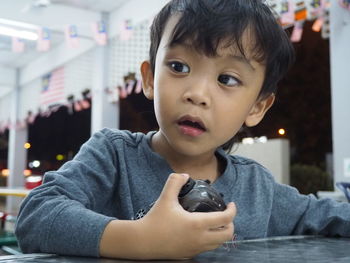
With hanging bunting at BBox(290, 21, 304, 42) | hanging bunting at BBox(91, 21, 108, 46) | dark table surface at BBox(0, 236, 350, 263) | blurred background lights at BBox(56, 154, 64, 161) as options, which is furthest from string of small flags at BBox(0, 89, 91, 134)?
dark table surface at BBox(0, 236, 350, 263)

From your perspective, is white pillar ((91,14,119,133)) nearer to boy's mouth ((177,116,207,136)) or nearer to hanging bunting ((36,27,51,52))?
hanging bunting ((36,27,51,52))

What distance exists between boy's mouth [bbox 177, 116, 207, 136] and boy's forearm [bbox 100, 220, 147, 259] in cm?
21

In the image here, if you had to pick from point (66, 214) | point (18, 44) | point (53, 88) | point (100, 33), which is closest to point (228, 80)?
point (66, 214)

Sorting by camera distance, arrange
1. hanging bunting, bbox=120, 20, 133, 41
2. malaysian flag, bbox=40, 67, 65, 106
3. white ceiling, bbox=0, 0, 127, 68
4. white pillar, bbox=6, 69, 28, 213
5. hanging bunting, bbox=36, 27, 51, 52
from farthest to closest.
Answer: white pillar, bbox=6, 69, 28, 213
malaysian flag, bbox=40, 67, 65, 106
white ceiling, bbox=0, 0, 127, 68
hanging bunting, bbox=36, 27, 51, 52
hanging bunting, bbox=120, 20, 133, 41

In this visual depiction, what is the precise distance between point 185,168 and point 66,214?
12.3 inches

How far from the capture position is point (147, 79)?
85 centimetres

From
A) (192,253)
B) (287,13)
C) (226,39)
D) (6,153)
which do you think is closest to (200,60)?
(226,39)

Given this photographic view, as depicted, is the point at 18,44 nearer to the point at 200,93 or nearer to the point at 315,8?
the point at 315,8

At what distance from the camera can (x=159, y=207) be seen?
473 millimetres

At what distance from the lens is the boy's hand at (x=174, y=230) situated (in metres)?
0.46

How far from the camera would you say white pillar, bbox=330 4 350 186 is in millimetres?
2641

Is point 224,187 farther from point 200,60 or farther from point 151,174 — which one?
point 200,60

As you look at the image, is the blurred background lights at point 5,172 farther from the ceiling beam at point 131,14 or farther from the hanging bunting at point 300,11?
the hanging bunting at point 300,11

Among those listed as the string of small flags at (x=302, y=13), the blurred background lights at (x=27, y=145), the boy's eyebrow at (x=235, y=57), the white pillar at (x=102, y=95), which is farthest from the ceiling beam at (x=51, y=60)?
the boy's eyebrow at (x=235, y=57)
